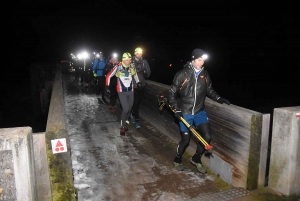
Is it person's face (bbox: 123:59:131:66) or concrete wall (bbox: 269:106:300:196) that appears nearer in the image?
concrete wall (bbox: 269:106:300:196)

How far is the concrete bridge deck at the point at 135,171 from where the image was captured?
4602 mm

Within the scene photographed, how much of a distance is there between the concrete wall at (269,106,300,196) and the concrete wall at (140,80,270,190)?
0.17m

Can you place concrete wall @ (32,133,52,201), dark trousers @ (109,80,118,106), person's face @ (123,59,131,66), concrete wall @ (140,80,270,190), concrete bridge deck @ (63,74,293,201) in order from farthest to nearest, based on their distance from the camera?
dark trousers @ (109,80,118,106)
person's face @ (123,59,131,66)
concrete bridge deck @ (63,74,293,201)
concrete wall @ (140,80,270,190)
concrete wall @ (32,133,52,201)

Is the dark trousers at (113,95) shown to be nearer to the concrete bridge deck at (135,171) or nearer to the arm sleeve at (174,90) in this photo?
the concrete bridge deck at (135,171)

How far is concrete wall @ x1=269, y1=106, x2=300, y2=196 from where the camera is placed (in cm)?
420

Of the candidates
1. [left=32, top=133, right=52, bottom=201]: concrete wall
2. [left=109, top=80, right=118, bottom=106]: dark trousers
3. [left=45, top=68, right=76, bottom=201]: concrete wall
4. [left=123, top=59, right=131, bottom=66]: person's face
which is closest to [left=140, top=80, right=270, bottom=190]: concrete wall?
[left=123, top=59, right=131, bottom=66]: person's face

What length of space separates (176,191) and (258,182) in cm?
134

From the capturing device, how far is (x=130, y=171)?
549 cm

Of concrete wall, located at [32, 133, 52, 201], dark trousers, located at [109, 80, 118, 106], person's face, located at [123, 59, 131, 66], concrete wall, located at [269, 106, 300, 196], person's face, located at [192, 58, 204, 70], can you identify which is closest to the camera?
concrete wall, located at [32, 133, 52, 201]

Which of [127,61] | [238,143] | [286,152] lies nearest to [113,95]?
[127,61]

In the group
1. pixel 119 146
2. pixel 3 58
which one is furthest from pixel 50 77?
pixel 3 58

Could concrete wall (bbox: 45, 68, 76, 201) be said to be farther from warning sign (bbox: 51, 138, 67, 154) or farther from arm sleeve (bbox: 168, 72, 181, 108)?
arm sleeve (bbox: 168, 72, 181, 108)

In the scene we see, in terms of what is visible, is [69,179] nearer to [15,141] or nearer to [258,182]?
[15,141]

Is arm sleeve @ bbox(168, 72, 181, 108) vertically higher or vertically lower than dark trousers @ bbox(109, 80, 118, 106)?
higher
